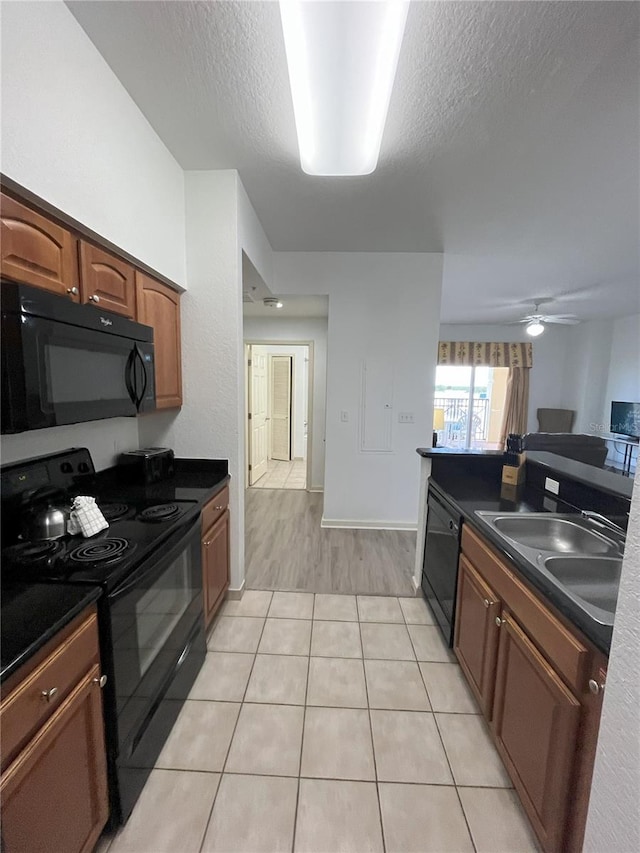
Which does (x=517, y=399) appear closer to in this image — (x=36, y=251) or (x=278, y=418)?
(x=278, y=418)

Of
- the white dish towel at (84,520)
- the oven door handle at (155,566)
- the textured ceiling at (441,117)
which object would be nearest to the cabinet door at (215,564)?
the oven door handle at (155,566)

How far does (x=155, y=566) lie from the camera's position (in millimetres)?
1285

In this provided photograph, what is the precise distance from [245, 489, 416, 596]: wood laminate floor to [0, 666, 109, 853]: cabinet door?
1.54 metres

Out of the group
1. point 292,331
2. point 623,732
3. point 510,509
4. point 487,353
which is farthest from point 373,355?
point 487,353

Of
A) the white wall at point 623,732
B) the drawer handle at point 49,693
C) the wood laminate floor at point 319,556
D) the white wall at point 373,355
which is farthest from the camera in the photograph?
the white wall at point 373,355

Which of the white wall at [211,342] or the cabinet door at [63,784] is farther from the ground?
the white wall at [211,342]

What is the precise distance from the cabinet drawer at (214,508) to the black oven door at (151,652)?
0.14m

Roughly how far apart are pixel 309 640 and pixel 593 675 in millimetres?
1494

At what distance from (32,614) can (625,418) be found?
25.3 feet

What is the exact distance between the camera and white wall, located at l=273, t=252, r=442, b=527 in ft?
11.1

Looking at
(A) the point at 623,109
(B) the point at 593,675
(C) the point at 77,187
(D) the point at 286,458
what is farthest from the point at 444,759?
(D) the point at 286,458

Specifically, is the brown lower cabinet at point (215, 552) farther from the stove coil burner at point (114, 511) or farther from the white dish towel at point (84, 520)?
the white dish towel at point (84, 520)

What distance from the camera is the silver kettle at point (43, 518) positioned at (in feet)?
4.22

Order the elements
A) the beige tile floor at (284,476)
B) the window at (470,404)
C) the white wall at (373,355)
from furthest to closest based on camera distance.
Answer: the window at (470,404) < the beige tile floor at (284,476) < the white wall at (373,355)
